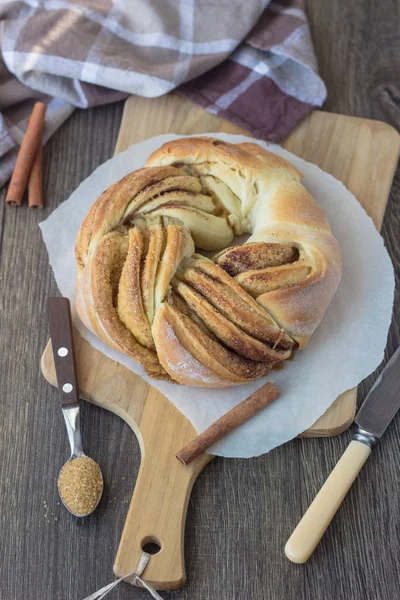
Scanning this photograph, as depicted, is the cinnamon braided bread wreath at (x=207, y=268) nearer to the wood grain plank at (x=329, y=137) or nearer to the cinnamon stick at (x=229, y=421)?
the cinnamon stick at (x=229, y=421)

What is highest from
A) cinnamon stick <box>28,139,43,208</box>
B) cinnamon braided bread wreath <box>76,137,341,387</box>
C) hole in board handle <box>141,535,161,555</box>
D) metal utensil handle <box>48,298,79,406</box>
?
cinnamon braided bread wreath <box>76,137,341,387</box>

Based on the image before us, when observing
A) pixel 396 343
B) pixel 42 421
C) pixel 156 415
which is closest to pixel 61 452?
pixel 42 421

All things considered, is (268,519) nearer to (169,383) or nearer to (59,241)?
(169,383)

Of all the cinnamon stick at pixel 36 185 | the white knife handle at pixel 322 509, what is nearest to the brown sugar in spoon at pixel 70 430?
the cinnamon stick at pixel 36 185

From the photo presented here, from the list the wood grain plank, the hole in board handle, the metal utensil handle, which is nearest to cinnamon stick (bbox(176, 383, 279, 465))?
the hole in board handle

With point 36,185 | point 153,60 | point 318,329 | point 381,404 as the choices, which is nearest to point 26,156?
point 36,185

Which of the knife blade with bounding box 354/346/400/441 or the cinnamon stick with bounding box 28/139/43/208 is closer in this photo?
the knife blade with bounding box 354/346/400/441

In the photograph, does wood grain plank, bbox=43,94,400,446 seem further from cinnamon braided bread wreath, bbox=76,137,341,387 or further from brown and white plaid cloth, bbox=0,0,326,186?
cinnamon braided bread wreath, bbox=76,137,341,387

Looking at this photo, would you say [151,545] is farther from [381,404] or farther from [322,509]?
[381,404]
